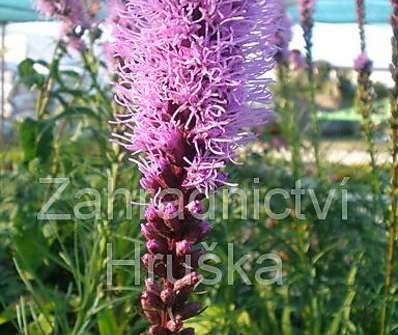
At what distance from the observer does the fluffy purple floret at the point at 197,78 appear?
4.32 ft

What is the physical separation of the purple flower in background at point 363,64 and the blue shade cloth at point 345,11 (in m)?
1.70

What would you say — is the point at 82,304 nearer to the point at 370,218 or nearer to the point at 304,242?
the point at 304,242

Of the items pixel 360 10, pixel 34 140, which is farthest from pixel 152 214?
pixel 34 140

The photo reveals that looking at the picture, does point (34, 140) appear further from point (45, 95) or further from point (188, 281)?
point (188, 281)

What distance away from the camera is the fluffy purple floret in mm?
1317

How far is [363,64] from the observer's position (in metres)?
2.67

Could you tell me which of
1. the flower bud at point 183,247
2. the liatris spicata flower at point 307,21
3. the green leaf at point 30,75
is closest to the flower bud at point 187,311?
the flower bud at point 183,247

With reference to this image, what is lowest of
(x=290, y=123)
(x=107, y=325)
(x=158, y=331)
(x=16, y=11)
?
(x=107, y=325)

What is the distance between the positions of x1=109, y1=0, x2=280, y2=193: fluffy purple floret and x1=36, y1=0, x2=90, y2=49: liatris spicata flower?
1468mm

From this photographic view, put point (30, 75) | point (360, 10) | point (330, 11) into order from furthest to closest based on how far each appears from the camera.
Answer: point (330, 11) → point (30, 75) → point (360, 10)

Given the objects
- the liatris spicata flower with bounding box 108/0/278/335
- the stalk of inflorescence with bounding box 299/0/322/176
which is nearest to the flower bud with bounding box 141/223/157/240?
the liatris spicata flower with bounding box 108/0/278/335

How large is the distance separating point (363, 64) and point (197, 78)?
1482 millimetres

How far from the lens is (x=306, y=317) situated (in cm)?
267

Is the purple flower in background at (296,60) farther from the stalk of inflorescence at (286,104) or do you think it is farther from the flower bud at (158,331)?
the flower bud at (158,331)
